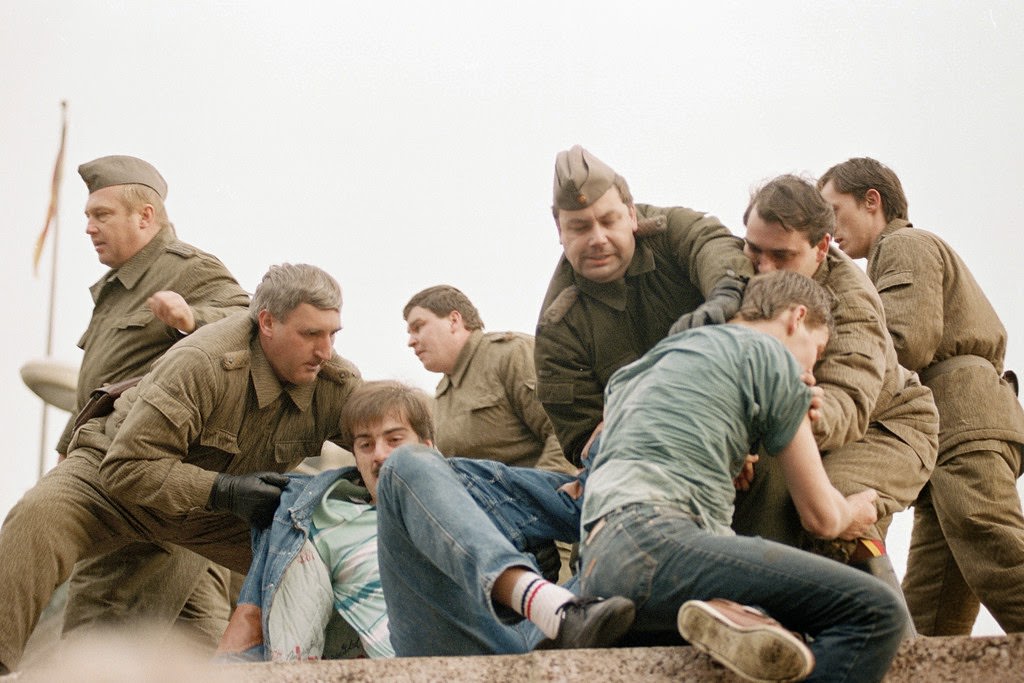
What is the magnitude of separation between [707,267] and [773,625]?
5.38ft

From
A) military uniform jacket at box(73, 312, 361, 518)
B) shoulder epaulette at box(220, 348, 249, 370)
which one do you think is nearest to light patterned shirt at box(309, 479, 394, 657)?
military uniform jacket at box(73, 312, 361, 518)

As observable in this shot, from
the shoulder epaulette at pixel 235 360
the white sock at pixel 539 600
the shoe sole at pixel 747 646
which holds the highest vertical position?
the shoe sole at pixel 747 646

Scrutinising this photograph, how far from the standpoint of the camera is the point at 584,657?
312cm

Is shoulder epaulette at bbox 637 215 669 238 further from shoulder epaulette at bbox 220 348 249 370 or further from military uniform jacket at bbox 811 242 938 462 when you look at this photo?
shoulder epaulette at bbox 220 348 249 370

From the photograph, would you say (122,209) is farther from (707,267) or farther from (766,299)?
(766,299)

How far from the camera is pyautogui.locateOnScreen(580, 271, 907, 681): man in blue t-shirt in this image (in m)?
3.04

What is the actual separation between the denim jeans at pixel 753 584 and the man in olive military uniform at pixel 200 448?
6.54 ft

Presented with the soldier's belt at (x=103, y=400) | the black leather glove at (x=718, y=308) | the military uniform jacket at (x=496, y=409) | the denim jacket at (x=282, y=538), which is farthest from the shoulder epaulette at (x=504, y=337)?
the black leather glove at (x=718, y=308)

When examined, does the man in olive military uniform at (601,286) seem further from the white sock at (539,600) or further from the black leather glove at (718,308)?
the white sock at (539,600)

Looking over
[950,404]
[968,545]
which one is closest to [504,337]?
[950,404]

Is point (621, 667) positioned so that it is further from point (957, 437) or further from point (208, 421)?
point (208, 421)

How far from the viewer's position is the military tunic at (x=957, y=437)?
4918 millimetres

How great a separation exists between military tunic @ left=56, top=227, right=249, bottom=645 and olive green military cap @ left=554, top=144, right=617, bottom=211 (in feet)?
6.20

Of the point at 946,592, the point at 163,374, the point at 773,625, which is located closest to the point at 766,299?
the point at 773,625
